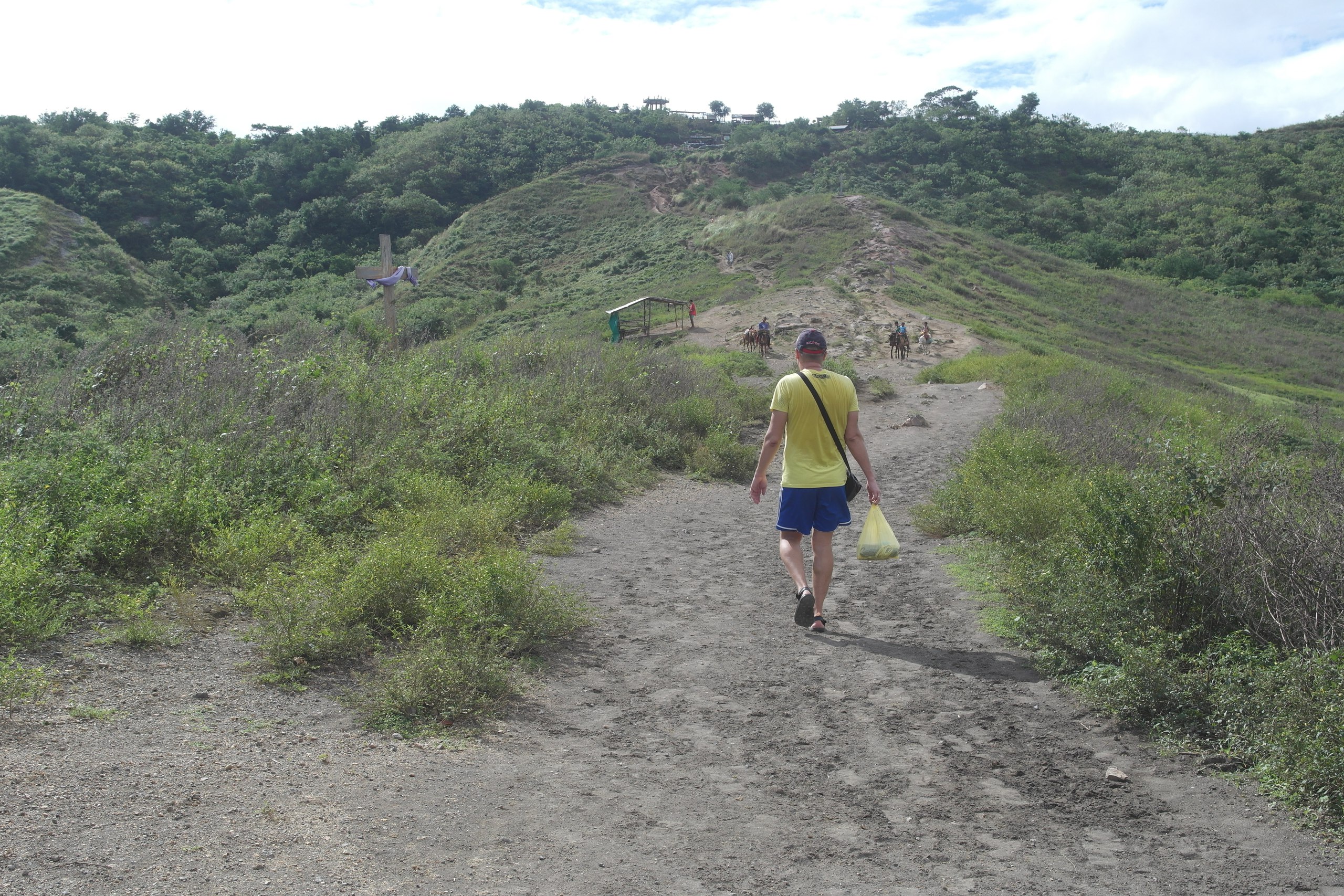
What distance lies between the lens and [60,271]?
37500mm

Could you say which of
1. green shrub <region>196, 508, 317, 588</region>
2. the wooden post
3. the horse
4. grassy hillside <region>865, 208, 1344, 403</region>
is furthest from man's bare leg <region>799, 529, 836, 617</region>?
grassy hillside <region>865, 208, 1344, 403</region>

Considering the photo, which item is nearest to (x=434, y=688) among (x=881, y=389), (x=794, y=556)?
(x=794, y=556)

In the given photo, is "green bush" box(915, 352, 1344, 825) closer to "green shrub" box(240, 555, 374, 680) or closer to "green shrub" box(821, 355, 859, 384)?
"green shrub" box(240, 555, 374, 680)

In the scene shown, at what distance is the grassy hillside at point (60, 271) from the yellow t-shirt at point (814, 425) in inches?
829

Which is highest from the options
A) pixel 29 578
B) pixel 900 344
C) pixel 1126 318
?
pixel 1126 318

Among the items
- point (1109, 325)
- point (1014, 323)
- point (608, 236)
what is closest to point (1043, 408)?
point (1014, 323)

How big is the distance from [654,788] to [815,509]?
6.91 feet

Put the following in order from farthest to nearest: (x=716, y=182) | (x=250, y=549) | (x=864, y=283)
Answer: (x=716, y=182) → (x=864, y=283) → (x=250, y=549)

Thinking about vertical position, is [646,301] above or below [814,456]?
above

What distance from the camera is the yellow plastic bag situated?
464 cm

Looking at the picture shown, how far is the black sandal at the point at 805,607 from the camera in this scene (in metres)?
4.82

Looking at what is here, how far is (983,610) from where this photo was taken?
516 cm

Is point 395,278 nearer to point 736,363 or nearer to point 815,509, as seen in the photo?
point 736,363

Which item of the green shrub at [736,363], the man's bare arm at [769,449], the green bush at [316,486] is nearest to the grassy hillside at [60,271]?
the green shrub at [736,363]
